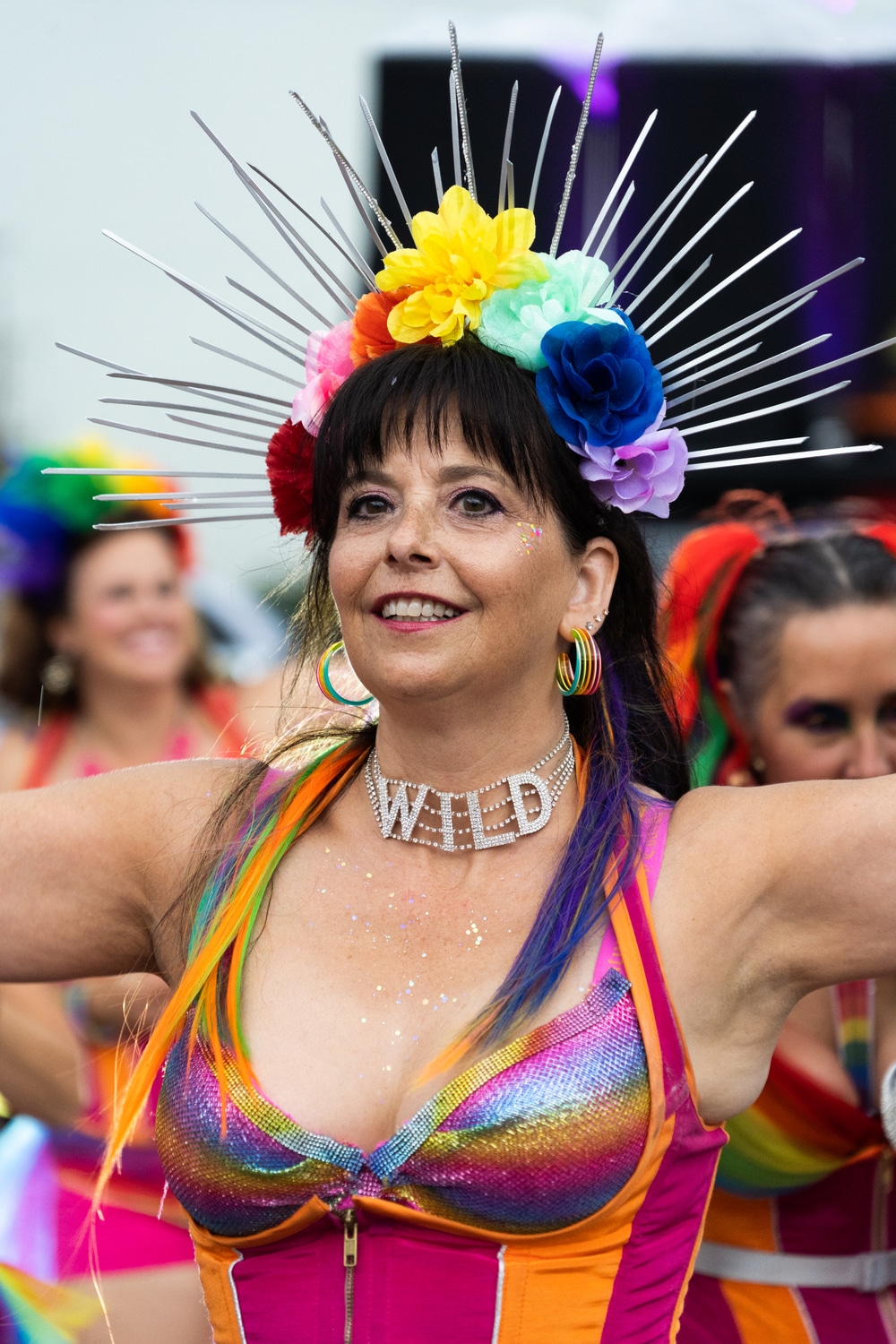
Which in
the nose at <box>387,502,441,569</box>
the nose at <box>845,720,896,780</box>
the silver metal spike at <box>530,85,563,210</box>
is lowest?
the nose at <box>845,720,896,780</box>

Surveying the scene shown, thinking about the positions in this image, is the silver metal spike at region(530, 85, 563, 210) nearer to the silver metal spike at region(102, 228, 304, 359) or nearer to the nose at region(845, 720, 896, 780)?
the silver metal spike at region(102, 228, 304, 359)

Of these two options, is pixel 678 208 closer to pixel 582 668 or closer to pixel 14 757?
pixel 582 668

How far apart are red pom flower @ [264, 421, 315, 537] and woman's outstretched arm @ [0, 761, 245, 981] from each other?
39 cm

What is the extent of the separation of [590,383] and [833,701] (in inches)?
39.4

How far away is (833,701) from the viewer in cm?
267

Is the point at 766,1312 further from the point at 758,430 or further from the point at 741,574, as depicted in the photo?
the point at 758,430

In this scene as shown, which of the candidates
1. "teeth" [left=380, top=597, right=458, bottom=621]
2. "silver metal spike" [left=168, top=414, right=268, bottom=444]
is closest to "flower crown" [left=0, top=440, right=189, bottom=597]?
"silver metal spike" [left=168, top=414, right=268, bottom=444]

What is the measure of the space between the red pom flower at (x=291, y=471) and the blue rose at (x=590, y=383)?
0.34m

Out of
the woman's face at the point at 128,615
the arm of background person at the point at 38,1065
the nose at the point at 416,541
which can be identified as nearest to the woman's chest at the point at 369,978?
the nose at the point at 416,541

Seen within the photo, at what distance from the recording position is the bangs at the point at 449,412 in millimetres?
1852

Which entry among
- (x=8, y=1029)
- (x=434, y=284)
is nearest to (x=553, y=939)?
(x=434, y=284)

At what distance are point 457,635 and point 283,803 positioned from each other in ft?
1.21

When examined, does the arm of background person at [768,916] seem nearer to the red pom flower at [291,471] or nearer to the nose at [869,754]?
the red pom flower at [291,471]

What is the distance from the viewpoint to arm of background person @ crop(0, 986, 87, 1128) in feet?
10.6
